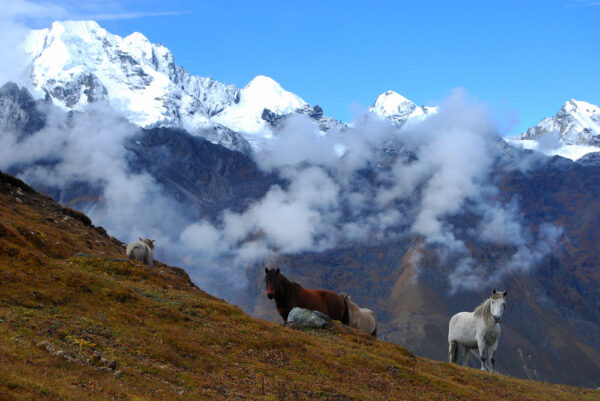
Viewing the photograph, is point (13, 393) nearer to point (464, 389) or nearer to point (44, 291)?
point (44, 291)

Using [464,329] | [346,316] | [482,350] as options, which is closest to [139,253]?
[346,316]

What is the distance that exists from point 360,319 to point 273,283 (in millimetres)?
7840

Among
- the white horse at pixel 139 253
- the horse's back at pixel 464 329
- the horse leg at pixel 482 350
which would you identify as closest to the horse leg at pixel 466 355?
the horse's back at pixel 464 329

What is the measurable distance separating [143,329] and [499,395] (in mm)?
17816

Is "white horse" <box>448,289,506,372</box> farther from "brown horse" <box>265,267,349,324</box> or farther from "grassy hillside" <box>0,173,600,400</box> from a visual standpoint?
"brown horse" <box>265,267,349,324</box>

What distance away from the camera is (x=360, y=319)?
39375mm

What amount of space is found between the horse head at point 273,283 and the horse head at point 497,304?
43.0 ft

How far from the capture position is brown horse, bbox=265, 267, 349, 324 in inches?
1384

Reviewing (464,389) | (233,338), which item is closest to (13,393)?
(233,338)

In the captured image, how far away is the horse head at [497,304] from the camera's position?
3503 cm

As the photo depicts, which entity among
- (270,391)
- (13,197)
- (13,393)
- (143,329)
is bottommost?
(13,393)

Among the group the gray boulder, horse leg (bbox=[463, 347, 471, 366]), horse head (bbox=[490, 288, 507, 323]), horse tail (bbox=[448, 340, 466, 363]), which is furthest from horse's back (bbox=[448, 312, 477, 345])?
the gray boulder

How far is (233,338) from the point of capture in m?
25.2

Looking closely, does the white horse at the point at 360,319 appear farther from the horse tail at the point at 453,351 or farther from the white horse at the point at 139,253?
the white horse at the point at 139,253
